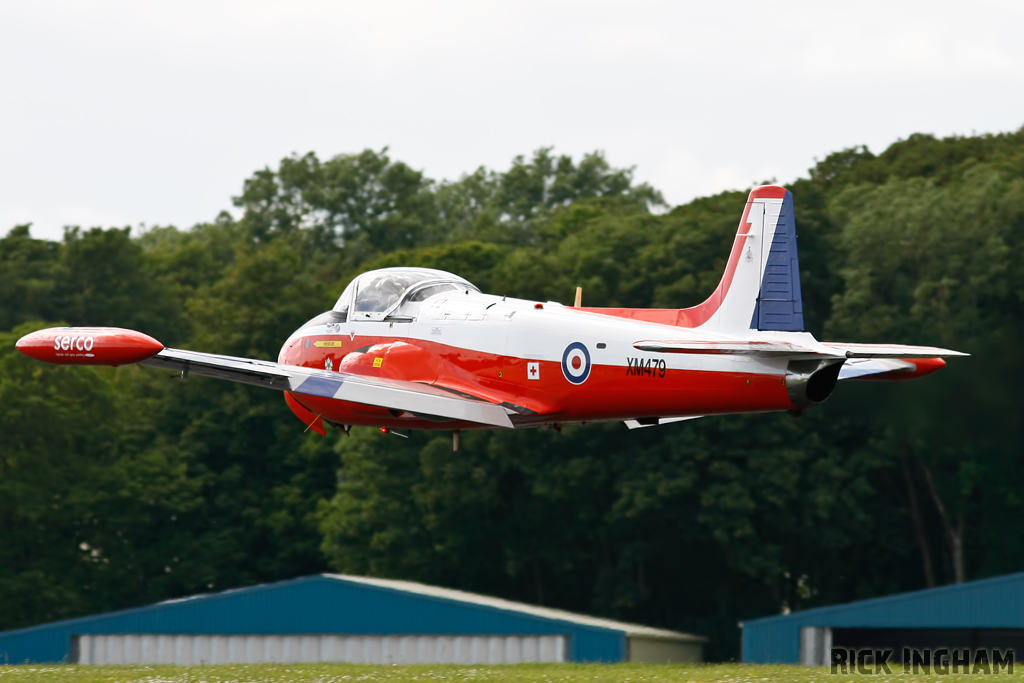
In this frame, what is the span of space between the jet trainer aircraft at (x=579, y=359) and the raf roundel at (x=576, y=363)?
0.06ft

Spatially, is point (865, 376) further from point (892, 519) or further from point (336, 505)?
point (336, 505)

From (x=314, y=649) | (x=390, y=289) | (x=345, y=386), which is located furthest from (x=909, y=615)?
(x=345, y=386)

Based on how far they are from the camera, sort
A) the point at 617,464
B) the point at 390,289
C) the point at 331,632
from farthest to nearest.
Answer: the point at 617,464 < the point at 331,632 < the point at 390,289

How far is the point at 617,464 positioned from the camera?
64000 millimetres

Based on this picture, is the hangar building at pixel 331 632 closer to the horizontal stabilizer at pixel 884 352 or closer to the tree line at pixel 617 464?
the tree line at pixel 617 464

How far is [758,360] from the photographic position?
23.8m

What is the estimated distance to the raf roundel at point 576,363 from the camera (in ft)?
81.9

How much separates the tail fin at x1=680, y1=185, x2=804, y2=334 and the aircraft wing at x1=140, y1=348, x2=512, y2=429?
4.13m

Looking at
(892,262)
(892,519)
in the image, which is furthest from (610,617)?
(892,262)

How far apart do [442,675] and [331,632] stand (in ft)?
93.1

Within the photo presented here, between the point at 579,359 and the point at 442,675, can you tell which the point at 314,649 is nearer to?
the point at 442,675

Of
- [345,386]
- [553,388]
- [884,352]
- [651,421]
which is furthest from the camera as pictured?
[651,421]

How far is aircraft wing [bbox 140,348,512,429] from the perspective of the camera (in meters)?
24.9

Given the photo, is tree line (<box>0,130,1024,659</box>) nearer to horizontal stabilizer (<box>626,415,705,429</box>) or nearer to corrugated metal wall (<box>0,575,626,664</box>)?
corrugated metal wall (<box>0,575,626,664</box>)
